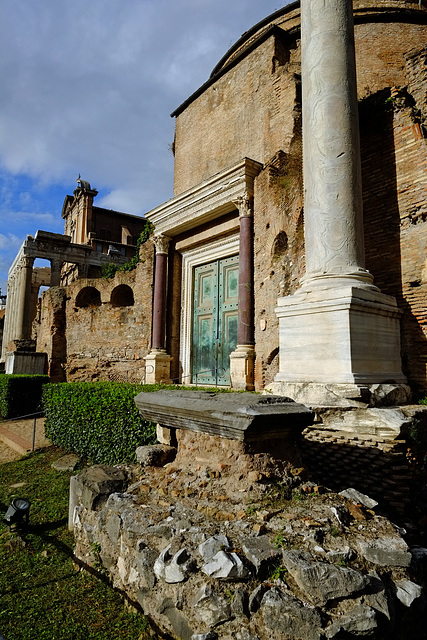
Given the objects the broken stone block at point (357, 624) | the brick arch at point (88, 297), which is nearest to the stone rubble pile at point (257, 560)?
the broken stone block at point (357, 624)

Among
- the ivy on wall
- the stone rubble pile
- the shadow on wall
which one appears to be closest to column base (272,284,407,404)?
the shadow on wall

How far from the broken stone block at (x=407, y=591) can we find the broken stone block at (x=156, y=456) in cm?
200

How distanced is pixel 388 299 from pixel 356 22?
29.4 feet

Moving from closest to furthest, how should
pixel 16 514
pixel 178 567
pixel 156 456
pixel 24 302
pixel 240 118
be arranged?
1. pixel 178 567
2. pixel 156 456
3. pixel 16 514
4. pixel 240 118
5. pixel 24 302

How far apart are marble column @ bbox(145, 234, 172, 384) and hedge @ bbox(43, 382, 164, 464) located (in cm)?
282

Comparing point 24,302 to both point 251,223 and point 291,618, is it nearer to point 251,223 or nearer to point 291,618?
point 251,223

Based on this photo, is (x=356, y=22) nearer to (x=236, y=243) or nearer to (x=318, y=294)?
(x=236, y=243)

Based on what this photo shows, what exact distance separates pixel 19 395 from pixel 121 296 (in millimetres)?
4795

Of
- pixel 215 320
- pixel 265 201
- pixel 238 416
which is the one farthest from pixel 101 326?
pixel 238 416

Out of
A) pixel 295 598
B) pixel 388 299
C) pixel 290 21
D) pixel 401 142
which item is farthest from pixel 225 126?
pixel 295 598

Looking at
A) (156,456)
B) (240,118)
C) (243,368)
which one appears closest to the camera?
(156,456)

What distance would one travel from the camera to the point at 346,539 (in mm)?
1995

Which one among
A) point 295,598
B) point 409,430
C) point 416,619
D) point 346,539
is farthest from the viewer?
point 409,430

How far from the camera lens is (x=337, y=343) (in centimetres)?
433
